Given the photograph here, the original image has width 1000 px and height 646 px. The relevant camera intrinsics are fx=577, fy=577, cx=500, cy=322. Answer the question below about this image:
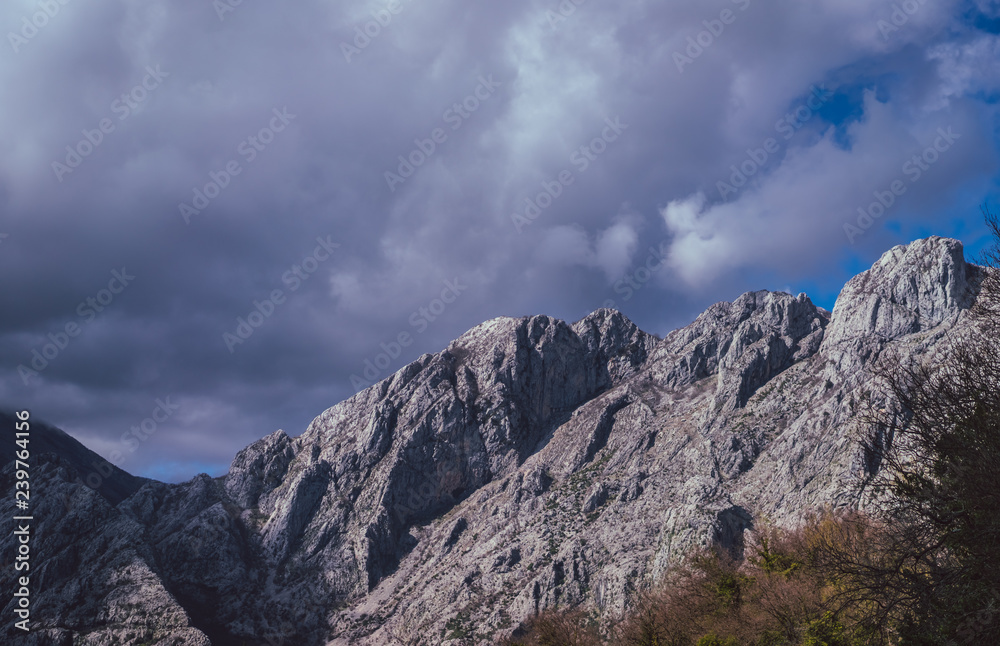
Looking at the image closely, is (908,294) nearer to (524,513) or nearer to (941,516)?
(524,513)

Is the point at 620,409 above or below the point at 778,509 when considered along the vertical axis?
above

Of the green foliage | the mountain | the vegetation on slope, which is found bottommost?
the green foliage

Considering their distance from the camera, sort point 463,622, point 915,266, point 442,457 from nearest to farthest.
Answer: point 463,622 → point 915,266 → point 442,457

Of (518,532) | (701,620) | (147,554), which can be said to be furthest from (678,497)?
(147,554)

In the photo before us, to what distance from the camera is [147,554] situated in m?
167

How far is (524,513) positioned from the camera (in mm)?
170375

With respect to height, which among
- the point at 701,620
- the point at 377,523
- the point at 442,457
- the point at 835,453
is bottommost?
the point at 701,620

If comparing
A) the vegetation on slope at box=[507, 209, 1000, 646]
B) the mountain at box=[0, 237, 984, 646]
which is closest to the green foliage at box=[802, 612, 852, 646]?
the vegetation on slope at box=[507, 209, 1000, 646]

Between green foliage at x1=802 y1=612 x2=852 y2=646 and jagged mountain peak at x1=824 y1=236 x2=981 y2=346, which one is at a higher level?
jagged mountain peak at x1=824 y1=236 x2=981 y2=346

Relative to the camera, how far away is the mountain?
134 meters

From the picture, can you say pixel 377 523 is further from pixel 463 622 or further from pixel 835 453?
pixel 835 453

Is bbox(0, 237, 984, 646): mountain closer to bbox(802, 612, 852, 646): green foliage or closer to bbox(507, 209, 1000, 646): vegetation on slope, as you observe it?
bbox(802, 612, 852, 646): green foliage

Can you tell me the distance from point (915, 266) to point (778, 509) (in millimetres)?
81252

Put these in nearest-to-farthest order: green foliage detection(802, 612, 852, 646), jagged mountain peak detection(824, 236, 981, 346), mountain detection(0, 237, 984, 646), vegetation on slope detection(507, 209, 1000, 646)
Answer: vegetation on slope detection(507, 209, 1000, 646)
green foliage detection(802, 612, 852, 646)
mountain detection(0, 237, 984, 646)
jagged mountain peak detection(824, 236, 981, 346)
